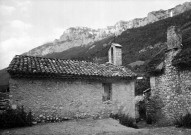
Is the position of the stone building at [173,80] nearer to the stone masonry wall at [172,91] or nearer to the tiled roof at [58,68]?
the stone masonry wall at [172,91]

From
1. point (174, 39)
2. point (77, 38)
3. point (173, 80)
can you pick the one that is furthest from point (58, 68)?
point (77, 38)

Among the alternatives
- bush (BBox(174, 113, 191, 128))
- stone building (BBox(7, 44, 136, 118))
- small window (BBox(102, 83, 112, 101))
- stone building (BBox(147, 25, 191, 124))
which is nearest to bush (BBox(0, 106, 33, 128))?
stone building (BBox(7, 44, 136, 118))

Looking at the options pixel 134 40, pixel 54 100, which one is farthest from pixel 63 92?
pixel 134 40

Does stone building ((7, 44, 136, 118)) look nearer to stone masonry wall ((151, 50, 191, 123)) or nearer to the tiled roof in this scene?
the tiled roof

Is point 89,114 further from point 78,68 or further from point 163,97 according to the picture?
point 163,97

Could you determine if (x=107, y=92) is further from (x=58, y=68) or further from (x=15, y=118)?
(x=15, y=118)

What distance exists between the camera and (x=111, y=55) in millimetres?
15406

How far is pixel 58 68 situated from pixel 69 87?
4.15 feet

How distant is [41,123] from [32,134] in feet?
8.22

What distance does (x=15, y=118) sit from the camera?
9.30 m

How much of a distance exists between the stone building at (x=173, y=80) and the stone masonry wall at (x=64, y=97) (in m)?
2.25

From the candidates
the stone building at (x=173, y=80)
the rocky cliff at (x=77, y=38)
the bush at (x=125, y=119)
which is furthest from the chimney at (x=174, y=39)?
the rocky cliff at (x=77, y=38)

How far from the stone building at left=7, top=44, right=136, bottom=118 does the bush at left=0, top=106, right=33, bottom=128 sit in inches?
15.5

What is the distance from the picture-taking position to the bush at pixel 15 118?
9078 mm
